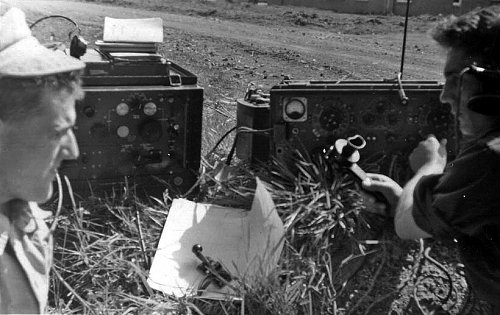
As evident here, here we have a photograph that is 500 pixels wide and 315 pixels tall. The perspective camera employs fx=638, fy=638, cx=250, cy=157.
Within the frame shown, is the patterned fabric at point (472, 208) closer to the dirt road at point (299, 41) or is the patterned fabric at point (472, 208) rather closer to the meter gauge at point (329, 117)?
the meter gauge at point (329, 117)

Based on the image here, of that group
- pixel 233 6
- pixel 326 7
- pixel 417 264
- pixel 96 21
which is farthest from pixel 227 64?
pixel 326 7

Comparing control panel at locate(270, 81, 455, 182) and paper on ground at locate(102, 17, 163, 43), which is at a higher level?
paper on ground at locate(102, 17, 163, 43)

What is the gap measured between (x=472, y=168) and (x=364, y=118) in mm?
966

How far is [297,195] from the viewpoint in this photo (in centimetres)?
291

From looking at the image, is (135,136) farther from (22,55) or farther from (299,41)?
(299,41)

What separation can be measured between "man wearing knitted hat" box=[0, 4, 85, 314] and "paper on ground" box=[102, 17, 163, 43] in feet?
5.15

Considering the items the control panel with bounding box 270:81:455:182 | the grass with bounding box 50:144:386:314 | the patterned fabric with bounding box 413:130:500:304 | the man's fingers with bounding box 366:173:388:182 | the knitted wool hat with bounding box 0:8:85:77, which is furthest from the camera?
the control panel with bounding box 270:81:455:182

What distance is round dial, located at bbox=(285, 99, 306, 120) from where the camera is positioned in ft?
9.57

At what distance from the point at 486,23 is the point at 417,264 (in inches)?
44.0

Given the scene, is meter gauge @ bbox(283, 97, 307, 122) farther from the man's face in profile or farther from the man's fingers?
the man's face in profile

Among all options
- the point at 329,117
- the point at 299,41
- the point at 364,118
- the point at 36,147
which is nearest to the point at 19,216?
the point at 36,147

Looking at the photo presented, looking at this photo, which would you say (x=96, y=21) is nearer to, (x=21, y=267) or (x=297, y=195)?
(x=297, y=195)

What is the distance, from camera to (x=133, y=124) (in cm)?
290

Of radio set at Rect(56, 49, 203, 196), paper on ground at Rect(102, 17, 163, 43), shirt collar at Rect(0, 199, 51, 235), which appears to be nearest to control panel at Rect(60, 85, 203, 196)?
radio set at Rect(56, 49, 203, 196)
